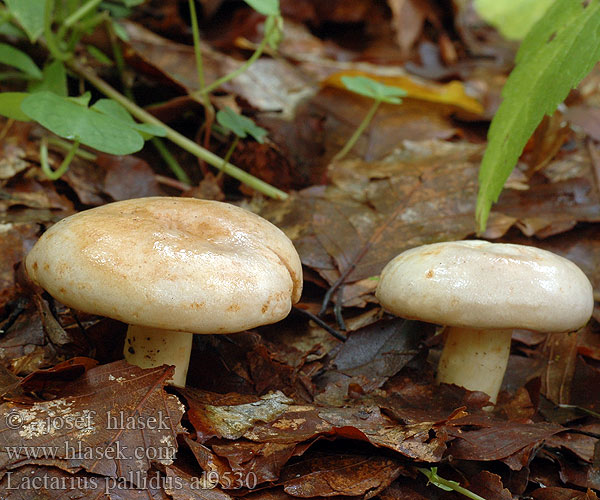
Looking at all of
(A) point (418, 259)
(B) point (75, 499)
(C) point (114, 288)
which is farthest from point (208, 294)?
(A) point (418, 259)

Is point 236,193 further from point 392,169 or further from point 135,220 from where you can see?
point 135,220

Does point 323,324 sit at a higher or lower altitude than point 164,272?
lower

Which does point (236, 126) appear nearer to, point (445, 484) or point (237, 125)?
point (237, 125)

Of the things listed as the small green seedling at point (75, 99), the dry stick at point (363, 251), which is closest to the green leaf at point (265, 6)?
the small green seedling at point (75, 99)

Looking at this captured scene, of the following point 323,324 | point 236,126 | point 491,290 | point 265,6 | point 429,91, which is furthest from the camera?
point 429,91

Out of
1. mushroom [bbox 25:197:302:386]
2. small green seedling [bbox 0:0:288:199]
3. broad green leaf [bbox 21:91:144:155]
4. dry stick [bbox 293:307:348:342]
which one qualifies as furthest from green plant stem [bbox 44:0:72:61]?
dry stick [bbox 293:307:348:342]

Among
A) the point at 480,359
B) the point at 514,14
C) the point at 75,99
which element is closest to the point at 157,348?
the point at 75,99

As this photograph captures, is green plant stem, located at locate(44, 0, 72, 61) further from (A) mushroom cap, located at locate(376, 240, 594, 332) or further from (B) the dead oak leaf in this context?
(A) mushroom cap, located at locate(376, 240, 594, 332)
